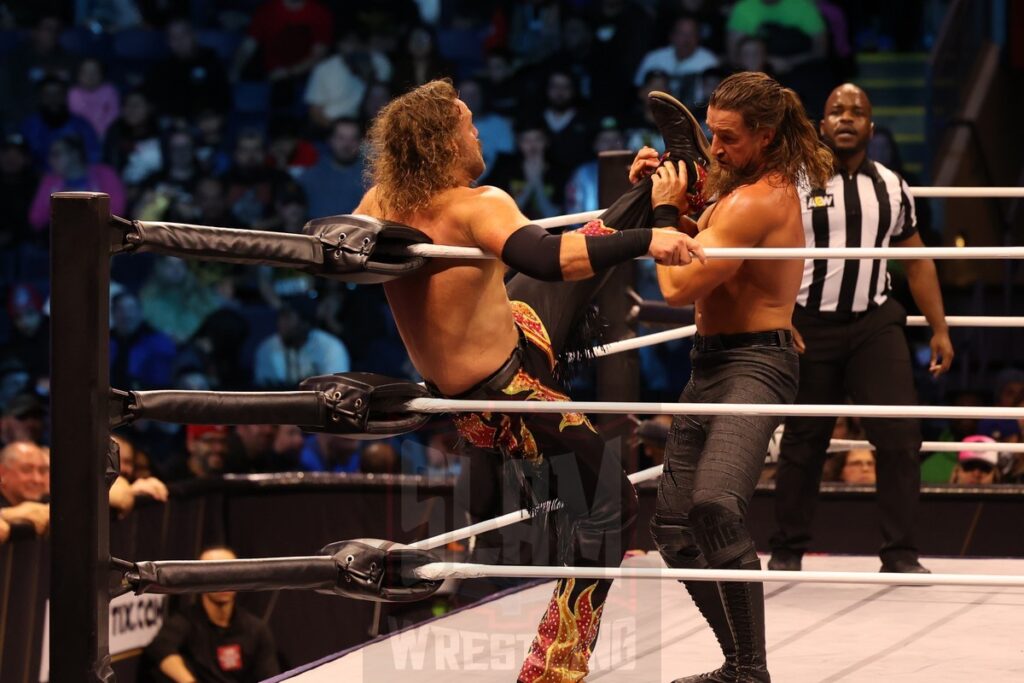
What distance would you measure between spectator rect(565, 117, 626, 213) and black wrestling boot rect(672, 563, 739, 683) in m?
4.47

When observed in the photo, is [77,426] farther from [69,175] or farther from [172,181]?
[69,175]

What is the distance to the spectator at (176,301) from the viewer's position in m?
6.75

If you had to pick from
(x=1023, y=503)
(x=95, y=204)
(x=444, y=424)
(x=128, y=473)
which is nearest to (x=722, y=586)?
(x=95, y=204)

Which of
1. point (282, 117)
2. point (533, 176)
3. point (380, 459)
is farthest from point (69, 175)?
point (380, 459)

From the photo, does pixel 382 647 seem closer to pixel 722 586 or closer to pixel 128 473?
pixel 722 586

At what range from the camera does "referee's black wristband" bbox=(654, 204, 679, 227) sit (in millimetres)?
2227

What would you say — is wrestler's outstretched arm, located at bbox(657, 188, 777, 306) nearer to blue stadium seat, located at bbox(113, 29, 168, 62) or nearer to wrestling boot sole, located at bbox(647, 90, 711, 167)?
wrestling boot sole, located at bbox(647, 90, 711, 167)

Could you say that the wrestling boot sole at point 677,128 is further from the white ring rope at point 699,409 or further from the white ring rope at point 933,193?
the white ring rope at point 699,409

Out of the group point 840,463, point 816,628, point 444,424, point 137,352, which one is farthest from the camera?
point 137,352

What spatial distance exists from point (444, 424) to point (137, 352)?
6.51ft

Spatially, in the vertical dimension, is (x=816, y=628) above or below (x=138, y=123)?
below

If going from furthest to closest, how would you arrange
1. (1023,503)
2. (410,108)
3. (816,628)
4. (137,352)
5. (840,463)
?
(137,352)
(840,463)
(1023,503)
(816,628)
(410,108)

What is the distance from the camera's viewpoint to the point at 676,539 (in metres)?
2.32

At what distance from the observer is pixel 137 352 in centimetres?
667
